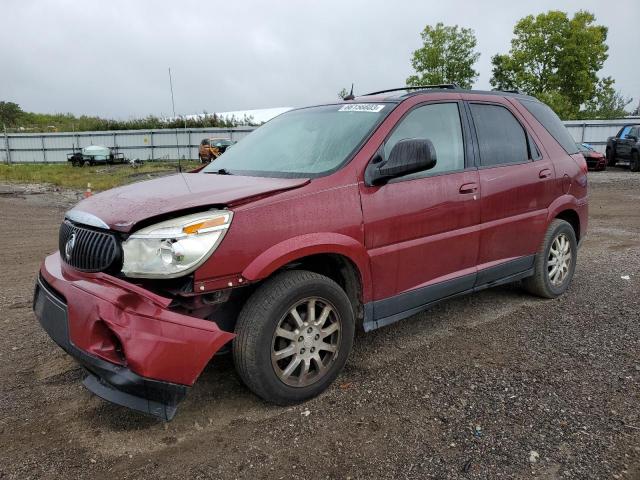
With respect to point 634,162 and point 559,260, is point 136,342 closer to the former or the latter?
point 559,260

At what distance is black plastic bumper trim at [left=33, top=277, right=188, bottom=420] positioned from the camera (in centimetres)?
249

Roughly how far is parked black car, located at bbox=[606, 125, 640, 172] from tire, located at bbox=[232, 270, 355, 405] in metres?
20.8

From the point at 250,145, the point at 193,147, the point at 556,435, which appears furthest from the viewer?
the point at 193,147

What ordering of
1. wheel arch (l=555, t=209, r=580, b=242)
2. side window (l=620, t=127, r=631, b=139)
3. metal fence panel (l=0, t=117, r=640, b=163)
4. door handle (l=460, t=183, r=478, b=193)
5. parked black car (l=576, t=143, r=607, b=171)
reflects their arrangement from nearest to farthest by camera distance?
door handle (l=460, t=183, r=478, b=193), wheel arch (l=555, t=209, r=580, b=242), parked black car (l=576, t=143, r=607, b=171), side window (l=620, t=127, r=631, b=139), metal fence panel (l=0, t=117, r=640, b=163)

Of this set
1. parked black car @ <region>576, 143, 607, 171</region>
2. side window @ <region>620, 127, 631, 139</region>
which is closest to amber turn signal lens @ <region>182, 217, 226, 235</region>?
parked black car @ <region>576, 143, 607, 171</region>

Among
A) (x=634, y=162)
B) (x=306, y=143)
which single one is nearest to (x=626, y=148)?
(x=634, y=162)

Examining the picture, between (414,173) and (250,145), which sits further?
(250,145)

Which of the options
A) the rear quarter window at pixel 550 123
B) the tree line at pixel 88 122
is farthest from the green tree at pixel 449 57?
the rear quarter window at pixel 550 123

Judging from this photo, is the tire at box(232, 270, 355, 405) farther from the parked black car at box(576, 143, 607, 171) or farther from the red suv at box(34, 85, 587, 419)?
the parked black car at box(576, 143, 607, 171)

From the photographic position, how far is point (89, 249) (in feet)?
9.15

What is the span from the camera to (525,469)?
244cm

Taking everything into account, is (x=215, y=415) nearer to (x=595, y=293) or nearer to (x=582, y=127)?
(x=595, y=293)

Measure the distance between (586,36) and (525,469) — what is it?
1716 inches

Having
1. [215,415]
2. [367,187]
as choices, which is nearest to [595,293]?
[367,187]
